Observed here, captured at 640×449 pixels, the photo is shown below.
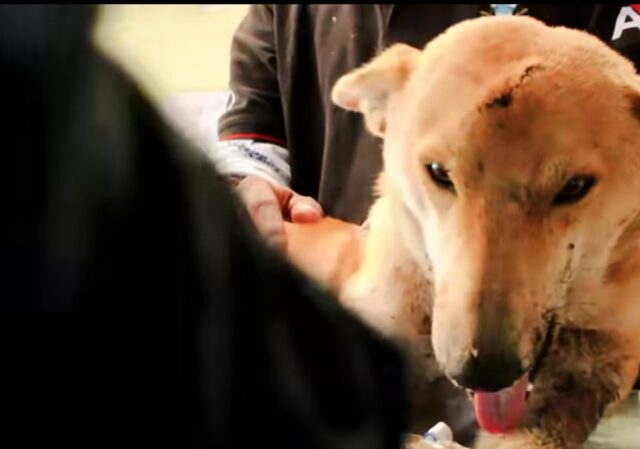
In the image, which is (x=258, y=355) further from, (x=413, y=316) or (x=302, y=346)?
(x=413, y=316)

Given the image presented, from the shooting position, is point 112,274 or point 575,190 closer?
point 112,274

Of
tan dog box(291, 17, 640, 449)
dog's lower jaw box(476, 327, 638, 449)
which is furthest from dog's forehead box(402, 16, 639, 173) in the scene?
dog's lower jaw box(476, 327, 638, 449)

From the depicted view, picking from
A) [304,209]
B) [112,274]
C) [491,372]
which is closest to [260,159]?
[304,209]

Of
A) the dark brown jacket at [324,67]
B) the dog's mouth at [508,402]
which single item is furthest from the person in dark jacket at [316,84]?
the dog's mouth at [508,402]

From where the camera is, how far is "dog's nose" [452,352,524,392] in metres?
0.44

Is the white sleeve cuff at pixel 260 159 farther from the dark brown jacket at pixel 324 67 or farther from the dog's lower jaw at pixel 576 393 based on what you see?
the dog's lower jaw at pixel 576 393

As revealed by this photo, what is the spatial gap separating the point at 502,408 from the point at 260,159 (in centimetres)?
17

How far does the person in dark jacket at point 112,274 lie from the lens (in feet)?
0.73

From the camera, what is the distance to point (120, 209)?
0.76 ft

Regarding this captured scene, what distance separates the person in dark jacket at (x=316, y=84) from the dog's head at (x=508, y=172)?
2cm

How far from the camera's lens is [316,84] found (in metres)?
0.50

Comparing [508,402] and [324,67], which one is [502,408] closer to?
[508,402]

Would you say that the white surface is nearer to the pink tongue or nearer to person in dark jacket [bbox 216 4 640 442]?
person in dark jacket [bbox 216 4 640 442]

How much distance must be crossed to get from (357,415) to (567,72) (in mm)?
208
